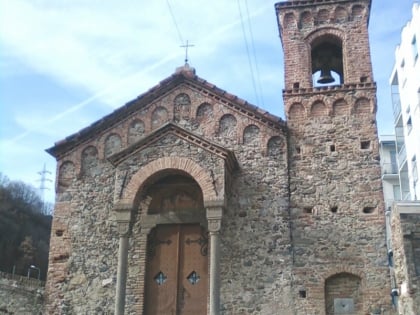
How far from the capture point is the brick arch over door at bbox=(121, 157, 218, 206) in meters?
13.9

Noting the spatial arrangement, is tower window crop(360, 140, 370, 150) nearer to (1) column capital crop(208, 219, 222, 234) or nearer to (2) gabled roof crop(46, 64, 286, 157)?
(1) column capital crop(208, 219, 222, 234)

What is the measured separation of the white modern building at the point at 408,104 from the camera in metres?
30.8

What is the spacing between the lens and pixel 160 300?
14.5 metres

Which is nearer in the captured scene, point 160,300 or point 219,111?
point 160,300

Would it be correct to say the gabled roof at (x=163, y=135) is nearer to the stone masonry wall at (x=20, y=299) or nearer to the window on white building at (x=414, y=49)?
the stone masonry wall at (x=20, y=299)

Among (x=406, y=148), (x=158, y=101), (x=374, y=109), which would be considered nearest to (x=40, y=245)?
(x=406, y=148)

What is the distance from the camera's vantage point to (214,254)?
43.8ft

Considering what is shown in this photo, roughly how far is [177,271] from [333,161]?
4.92m

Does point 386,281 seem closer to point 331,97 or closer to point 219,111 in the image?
point 331,97

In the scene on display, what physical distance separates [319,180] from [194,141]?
3.39m

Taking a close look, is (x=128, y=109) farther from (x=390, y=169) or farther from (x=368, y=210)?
(x=390, y=169)

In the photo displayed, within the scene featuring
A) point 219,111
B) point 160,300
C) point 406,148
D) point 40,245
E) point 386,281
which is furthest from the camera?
point 40,245

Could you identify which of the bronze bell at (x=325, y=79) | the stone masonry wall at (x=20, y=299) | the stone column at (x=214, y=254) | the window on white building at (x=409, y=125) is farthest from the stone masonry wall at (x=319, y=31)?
the window on white building at (x=409, y=125)

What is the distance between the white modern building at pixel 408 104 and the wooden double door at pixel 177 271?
19.3 m
